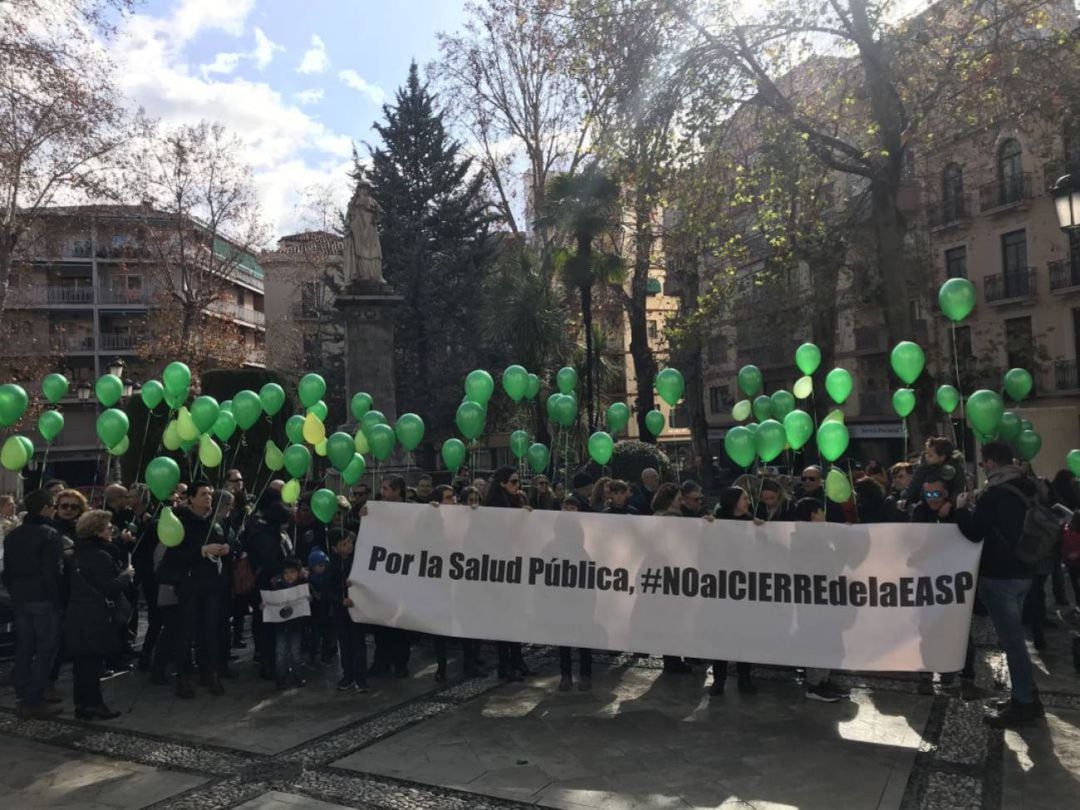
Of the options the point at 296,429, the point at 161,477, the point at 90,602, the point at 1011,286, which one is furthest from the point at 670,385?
the point at 1011,286

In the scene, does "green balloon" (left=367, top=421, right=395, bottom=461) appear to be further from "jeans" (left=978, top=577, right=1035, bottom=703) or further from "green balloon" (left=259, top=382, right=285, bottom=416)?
"jeans" (left=978, top=577, right=1035, bottom=703)

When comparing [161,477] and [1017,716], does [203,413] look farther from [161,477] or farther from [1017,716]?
[1017,716]

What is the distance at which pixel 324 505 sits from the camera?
7.41 metres

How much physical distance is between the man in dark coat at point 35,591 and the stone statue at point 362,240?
11437 mm

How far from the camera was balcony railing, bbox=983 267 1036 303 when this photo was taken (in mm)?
26859

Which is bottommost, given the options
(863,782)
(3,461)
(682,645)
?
(863,782)

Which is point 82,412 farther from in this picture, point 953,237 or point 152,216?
point 953,237

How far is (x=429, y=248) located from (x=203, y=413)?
67.4ft

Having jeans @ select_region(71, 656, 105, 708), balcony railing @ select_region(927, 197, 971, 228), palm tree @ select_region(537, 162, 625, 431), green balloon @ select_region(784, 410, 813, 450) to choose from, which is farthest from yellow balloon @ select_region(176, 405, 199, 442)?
balcony railing @ select_region(927, 197, 971, 228)

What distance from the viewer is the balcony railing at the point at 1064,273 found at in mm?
25328

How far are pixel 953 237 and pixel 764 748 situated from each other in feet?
92.6

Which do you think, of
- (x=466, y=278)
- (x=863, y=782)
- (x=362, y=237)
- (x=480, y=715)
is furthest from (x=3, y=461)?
(x=466, y=278)

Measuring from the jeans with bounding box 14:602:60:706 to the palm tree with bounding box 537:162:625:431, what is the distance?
12.6 meters

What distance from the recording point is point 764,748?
5.46 m
